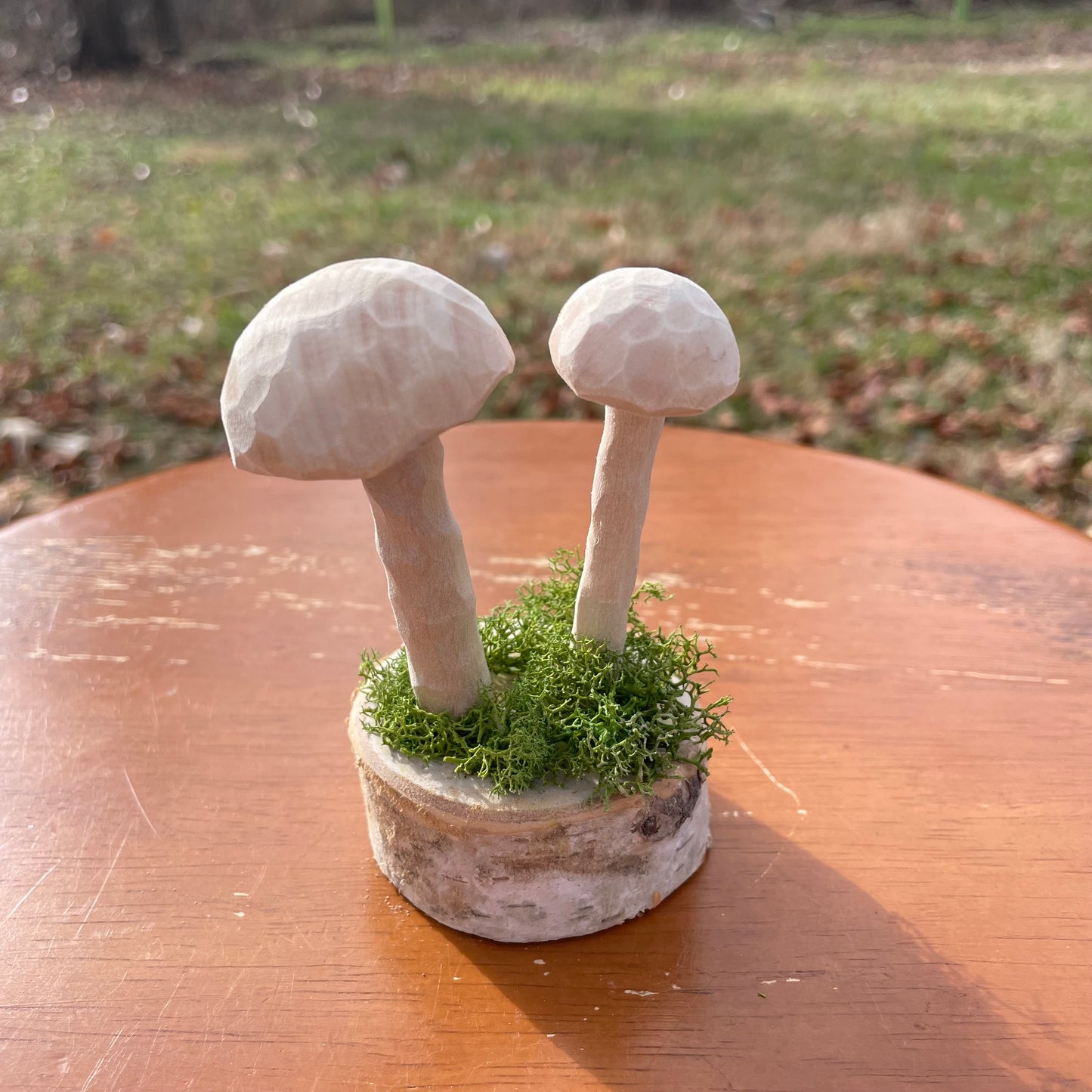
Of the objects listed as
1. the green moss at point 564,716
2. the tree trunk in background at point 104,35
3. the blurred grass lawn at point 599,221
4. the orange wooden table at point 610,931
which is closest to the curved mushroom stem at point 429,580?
the green moss at point 564,716

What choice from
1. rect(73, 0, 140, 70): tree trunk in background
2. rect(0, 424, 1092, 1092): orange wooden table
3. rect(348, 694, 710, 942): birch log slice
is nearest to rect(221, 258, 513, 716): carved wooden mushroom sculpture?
rect(348, 694, 710, 942): birch log slice

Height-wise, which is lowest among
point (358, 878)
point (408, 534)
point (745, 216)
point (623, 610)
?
point (745, 216)

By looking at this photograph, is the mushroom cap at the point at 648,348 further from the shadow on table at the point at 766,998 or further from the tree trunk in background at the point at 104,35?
the tree trunk in background at the point at 104,35

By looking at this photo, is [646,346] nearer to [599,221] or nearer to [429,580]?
[429,580]

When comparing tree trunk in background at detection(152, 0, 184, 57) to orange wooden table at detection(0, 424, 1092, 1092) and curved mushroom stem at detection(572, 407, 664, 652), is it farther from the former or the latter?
curved mushroom stem at detection(572, 407, 664, 652)

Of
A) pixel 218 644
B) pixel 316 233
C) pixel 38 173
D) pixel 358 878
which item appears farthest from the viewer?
pixel 38 173

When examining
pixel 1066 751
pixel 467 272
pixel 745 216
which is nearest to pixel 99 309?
pixel 467 272

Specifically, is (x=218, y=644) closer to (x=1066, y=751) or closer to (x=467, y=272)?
(x=1066, y=751)
